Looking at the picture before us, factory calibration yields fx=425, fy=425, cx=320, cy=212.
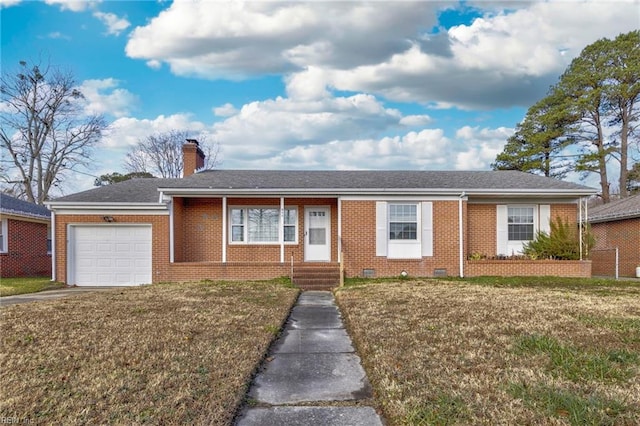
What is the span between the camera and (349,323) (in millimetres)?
6867

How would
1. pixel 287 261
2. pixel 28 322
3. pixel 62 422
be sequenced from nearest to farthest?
pixel 62 422
pixel 28 322
pixel 287 261

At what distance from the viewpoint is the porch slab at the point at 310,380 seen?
3.86 metres

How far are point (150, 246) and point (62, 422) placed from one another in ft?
35.8

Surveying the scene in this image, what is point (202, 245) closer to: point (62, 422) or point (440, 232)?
point (440, 232)

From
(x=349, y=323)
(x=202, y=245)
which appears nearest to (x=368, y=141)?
(x=202, y=245)

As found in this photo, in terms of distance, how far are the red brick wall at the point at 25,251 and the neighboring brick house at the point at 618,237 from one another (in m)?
22.2

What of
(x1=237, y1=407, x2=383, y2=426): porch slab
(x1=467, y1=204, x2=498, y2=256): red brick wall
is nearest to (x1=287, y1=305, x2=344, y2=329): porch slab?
(x1=237, y1=407, x2=383, y2=426): porch slab

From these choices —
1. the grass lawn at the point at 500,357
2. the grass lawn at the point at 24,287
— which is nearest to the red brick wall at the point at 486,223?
the grass lawn at the point at 500,357

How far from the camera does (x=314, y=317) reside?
7.71 metres

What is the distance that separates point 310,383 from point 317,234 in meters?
10.6

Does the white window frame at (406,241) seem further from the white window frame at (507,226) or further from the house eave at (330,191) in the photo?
the white window frame at (507,226)

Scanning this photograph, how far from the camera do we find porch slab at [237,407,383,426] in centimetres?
330

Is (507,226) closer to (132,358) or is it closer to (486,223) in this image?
(486,223)

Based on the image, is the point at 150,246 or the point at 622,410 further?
the point at 150,246
